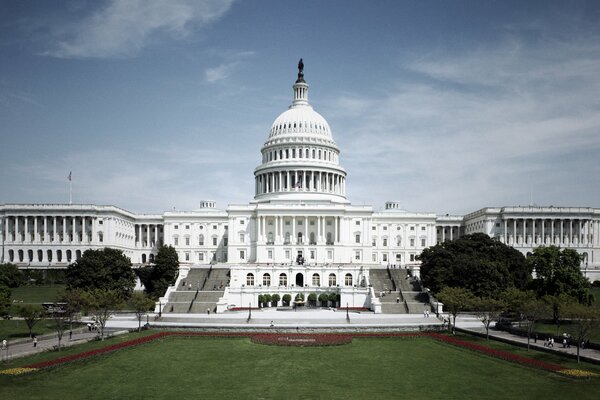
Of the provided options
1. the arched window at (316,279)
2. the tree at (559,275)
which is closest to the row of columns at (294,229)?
the arched window at (316,279)

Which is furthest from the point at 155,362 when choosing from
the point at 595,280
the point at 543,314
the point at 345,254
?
the point at 595,280

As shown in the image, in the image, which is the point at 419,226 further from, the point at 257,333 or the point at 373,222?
the point at 257,333

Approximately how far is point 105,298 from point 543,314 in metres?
42.8

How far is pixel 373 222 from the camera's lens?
141 metres

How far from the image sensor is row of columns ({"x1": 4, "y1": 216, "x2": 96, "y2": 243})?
135m

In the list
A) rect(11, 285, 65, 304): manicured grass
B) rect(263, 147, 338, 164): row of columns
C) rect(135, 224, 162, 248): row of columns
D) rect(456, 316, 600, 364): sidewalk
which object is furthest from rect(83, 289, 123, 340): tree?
rect(135, 224, 162, 248): row of columns

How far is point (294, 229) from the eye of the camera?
402 feet

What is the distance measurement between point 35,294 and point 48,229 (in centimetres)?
4232

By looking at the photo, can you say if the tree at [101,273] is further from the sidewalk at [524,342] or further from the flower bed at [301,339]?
the sidewalk at [524,342]

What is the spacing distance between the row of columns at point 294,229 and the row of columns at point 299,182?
43.3ft

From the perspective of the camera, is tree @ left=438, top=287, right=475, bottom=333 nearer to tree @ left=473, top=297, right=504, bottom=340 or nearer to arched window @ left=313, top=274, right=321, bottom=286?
tree @ left=473, top=297, right=504, bottom=340

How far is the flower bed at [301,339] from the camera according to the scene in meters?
54.9

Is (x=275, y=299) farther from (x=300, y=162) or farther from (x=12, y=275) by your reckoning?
(x=300, y=162)

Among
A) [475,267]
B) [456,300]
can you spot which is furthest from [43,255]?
[456,300]
